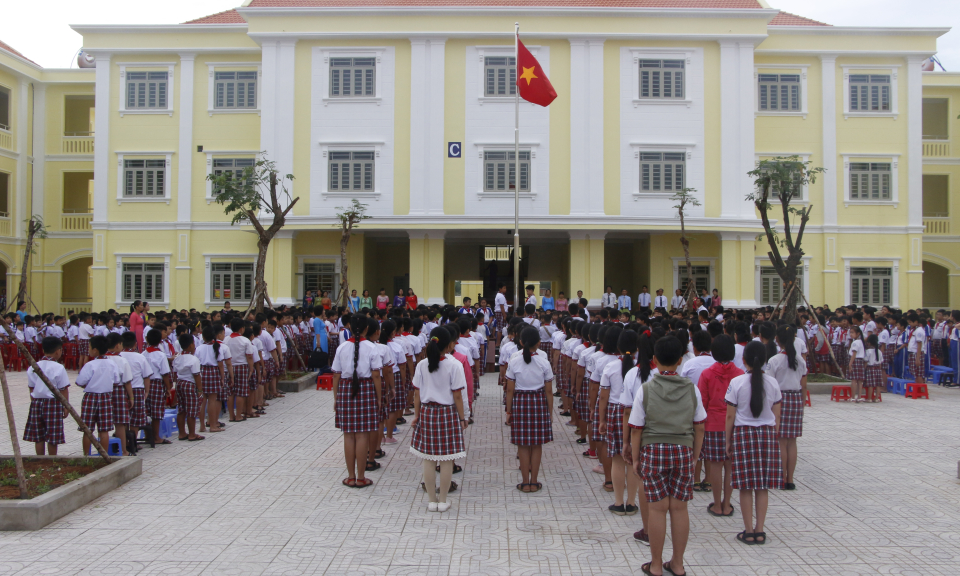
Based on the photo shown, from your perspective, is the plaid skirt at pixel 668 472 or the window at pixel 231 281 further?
the window at pixel 231 281

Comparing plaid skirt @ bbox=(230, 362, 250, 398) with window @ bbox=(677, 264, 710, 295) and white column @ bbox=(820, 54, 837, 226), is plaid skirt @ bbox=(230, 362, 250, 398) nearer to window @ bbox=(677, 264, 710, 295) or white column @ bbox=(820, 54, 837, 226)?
window @ bbox=(677, 264, 710, 295)

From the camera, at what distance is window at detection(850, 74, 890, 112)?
24297mm

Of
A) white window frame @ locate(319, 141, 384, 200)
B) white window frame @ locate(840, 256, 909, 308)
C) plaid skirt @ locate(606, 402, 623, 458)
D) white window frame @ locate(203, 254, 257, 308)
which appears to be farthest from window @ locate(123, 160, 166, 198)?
white window frame @ locate(840, 256, 909, 308)

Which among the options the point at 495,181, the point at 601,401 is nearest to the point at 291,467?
the point at 601,401

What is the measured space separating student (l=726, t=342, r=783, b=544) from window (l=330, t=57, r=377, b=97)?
19.5 meters

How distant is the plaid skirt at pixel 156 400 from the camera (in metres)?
8.70

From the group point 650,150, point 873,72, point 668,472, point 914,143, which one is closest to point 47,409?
point 668,472

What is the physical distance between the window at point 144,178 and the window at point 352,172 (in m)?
6.32

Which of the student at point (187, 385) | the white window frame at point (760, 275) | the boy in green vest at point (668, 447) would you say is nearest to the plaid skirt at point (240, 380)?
the student at point (187, 385)

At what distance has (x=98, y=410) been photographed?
7652mm

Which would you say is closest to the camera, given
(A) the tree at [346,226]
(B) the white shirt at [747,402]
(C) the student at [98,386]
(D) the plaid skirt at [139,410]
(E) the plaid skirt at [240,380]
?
(B) the white shirt at [747,402]

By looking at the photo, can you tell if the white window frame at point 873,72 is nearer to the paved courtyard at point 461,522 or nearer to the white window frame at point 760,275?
the white window frame at point 760,275

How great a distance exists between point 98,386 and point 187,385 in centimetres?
149

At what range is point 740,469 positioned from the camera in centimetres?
544
